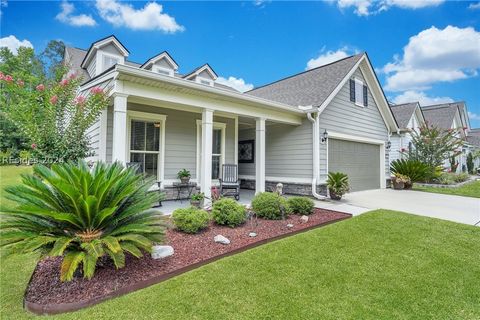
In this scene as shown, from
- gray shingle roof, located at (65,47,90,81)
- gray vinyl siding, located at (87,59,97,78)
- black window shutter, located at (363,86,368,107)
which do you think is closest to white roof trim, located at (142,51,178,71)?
gray vinyl siding, located at (87,59,97,78)

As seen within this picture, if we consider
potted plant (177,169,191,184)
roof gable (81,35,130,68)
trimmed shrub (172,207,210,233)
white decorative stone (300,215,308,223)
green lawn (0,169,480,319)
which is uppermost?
roof gable (81,35,130,68)

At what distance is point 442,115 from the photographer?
826 inches

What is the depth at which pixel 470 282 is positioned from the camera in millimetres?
3002

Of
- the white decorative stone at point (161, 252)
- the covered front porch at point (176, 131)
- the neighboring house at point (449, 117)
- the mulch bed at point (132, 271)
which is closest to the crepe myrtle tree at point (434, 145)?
the neighboring house at point (449, 117)

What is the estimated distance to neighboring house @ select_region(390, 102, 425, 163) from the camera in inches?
605

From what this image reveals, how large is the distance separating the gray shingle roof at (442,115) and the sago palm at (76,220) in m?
24.4

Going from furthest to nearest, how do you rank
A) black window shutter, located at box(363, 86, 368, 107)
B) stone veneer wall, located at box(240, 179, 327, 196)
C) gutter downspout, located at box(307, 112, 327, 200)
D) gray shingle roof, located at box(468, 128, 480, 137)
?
gray shingle roof, located at box(468, 128, 480, 137) → black window shutter, located at box(363, 86, 368, 107) → stone veneer wall, located at box(240, 179, 327, 196) → gutter downspout, located at box(307, 112, 327, 200)

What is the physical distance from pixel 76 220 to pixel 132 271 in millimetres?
907

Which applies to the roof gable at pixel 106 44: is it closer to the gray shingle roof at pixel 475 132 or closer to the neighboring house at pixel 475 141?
the neighboring house at pixel 475 141

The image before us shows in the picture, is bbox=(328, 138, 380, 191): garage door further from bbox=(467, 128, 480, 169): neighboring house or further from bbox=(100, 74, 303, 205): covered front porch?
bbox=(467, 128, 480, 169): neighboring house

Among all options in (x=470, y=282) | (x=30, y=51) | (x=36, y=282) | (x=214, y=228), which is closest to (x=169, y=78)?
(x=214, y=228)

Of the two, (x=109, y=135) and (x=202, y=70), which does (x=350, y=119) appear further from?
(x=109, y=135)

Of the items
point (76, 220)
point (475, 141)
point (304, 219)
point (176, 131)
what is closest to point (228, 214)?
point (304, 219)

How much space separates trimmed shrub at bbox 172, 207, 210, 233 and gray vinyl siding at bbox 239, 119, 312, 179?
504 centimetres
